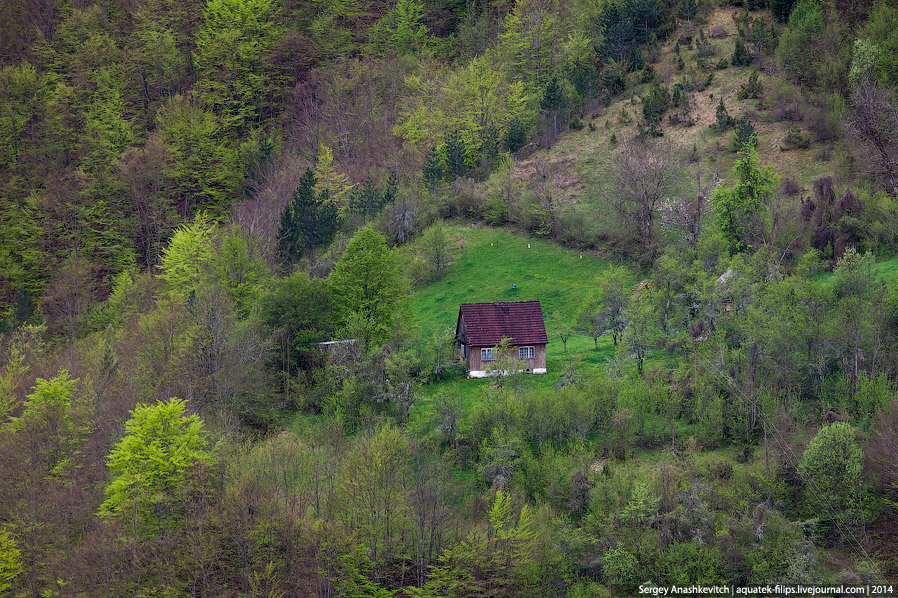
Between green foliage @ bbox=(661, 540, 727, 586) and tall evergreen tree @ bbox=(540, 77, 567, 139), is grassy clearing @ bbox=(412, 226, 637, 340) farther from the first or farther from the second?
green foliage @ bbox=(661, 540, 727, 586)

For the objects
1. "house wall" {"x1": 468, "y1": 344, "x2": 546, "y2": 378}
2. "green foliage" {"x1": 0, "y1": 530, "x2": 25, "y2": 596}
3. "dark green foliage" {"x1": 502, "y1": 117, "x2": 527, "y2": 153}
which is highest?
"dark green foliage" {"x1": 502, "y1": 117, "x2": 527, "y2": 153}

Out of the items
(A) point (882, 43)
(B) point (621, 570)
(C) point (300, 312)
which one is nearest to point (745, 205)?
(A) point (882, 43)

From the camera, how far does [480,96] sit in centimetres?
8081

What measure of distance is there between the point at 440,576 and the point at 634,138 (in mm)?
44839

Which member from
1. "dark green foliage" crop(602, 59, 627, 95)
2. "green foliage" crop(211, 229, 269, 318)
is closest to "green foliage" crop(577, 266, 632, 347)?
"green foliage" crop(211, 229, 269, 318)

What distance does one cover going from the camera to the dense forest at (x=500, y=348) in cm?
3641

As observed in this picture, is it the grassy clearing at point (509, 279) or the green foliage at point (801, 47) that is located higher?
the green foliage at point (801, 47)

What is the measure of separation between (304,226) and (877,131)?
121 ft

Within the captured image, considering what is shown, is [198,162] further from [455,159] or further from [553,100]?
[553,100]

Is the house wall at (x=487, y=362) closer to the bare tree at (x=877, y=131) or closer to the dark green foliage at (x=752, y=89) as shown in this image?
the bare tree at (x=877, y=131)

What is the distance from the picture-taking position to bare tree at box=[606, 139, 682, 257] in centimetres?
6053

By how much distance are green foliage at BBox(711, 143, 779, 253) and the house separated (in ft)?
38.9

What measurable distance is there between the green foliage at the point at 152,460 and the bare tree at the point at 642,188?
31487 millimetres

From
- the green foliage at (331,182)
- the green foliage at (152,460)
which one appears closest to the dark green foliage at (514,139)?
the green foliage at (331,182)
